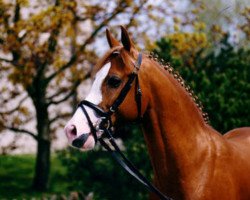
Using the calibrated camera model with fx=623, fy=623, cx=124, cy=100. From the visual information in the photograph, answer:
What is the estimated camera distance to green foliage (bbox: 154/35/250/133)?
9945 mm

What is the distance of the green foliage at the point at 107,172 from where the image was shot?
35.4ft

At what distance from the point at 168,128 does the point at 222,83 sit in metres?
5.91

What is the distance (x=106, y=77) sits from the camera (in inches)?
182

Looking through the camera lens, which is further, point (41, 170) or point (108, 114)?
point (41, 170)

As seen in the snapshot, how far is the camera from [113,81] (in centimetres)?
464

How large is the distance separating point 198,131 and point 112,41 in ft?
3.29

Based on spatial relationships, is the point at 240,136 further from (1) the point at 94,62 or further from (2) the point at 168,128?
(1) the point at 94,62

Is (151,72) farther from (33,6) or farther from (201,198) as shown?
(33,6)

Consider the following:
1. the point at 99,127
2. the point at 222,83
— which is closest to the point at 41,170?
the point at 222,83

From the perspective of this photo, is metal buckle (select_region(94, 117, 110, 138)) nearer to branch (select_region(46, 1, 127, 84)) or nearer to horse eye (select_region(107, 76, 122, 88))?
horse eye (select_region(107, 76, 122, 88))

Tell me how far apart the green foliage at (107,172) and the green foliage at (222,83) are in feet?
4.59

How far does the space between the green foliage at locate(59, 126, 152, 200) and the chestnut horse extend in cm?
553

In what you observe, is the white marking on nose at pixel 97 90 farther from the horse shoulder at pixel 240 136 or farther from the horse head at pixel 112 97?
the horse shoulder at pixel 240 136

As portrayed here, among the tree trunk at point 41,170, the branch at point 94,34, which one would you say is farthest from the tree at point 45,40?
the tree trunk at point 41,170
